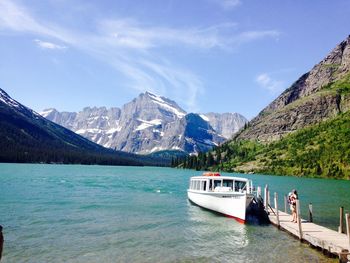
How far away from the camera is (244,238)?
4028cm

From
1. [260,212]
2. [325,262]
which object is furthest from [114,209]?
[325,262]

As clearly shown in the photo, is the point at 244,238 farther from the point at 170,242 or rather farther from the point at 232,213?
the point at 232,213

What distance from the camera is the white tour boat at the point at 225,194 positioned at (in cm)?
5057

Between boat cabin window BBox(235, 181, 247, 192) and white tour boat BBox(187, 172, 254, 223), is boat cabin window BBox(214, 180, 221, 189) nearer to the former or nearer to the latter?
white tour boat BBox(187, 172, 254, 223)

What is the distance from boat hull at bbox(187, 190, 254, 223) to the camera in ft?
164

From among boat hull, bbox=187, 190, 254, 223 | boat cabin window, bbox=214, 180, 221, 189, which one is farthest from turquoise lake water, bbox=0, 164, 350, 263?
boat cabin window, bbox=214, 180, 221, 189

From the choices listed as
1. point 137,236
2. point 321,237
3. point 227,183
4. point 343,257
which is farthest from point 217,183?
point 343,257

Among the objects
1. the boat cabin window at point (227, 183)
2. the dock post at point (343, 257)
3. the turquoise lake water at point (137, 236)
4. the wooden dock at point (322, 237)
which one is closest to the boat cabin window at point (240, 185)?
the boat cabin window at point (227, 183)

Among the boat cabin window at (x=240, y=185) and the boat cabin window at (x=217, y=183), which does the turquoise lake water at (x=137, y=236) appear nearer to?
the boat cabin window at (x=217, y=183)

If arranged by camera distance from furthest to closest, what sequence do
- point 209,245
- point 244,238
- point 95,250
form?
point 244,238 → point 209,245 → point 95,250

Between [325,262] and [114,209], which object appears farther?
[114,209]

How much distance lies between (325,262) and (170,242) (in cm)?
1451

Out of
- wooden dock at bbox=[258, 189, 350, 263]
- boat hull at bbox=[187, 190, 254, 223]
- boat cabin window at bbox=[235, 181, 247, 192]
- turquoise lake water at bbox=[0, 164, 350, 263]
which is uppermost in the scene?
boat cabin window at bbox=[235, 181, 247, 192]

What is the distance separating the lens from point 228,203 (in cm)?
5306
